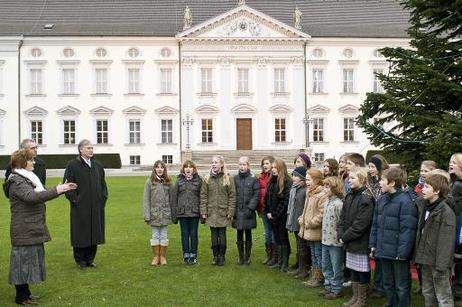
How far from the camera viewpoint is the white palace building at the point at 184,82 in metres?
42.6

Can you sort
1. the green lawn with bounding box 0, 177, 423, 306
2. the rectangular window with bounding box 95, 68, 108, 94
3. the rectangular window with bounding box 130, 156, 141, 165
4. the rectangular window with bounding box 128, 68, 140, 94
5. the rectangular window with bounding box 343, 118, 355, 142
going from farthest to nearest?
the rectangular window with bounding box 343, 118, 355, 142 → the rectangular window with bounding box 130, 156, 141, 165 → the rectangular window with bounding box 128, 68, 140, 94 → the rectangular window with bounding box 95, 68, 108, 94 → the green lawn with bounding box 0, 177, 423, 306

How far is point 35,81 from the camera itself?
42.8 metres

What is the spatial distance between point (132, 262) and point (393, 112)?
4.97m

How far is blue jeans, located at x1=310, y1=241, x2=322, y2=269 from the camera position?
8719mm

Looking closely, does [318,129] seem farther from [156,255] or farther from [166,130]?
[156,255]

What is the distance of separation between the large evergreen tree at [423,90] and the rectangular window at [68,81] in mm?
35854

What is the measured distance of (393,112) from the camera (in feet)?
30.8

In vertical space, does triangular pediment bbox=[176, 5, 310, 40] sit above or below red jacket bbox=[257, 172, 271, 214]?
above

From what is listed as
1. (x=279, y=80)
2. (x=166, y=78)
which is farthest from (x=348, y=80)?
(x=166, y=78)

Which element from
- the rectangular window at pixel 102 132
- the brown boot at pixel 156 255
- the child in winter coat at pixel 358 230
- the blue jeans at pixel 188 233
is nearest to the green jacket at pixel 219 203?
the blue jeans at pixel 188 233

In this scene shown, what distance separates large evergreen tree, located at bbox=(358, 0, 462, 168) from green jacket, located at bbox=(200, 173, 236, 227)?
239cm

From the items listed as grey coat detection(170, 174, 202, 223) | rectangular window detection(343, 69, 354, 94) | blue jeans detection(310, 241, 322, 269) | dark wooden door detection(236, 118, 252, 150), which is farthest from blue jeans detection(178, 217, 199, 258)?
rectangular window detection(343, 69, 354, 94)

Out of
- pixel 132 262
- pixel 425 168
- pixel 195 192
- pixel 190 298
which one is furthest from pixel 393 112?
pixel 132 262

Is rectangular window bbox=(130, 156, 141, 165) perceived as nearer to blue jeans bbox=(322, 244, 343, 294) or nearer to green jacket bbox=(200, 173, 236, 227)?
green jacket bbox=(200, 173, 236, 227)
